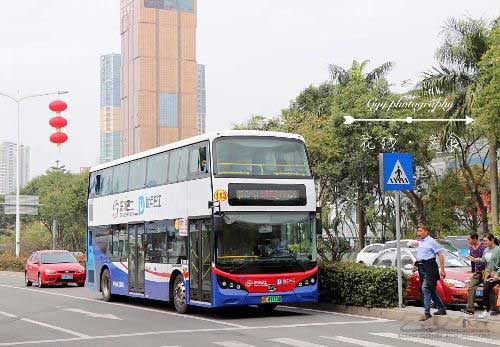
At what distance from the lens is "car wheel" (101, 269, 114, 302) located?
2389 cm

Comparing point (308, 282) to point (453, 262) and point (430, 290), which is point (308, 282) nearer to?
point (430, 290)

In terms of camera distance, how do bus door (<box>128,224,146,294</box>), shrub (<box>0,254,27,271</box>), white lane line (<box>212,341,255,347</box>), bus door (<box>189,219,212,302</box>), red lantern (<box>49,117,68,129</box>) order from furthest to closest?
1. shrub (<box>0,254,27,271</box>)
2. red lantern (<box>49,117,68,129</box>)
3. bus door (<box>128,224,146,294</box>)
4. bus door (<box>189,219,212,302</box>)
5. white lane line (<box>212,341,255,347</box>)

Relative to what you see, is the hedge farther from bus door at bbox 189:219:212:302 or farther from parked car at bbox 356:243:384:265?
parked car at bbox 356:243:384:265

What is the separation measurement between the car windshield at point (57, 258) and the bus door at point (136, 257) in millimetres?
12045

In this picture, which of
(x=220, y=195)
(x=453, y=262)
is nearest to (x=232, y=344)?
(x=220, y=195)

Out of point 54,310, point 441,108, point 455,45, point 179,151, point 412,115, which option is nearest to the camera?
point 179,151

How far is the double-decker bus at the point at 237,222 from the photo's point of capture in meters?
17.1

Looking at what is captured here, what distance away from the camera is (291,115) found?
149ft

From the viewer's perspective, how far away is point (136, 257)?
21.6 meters

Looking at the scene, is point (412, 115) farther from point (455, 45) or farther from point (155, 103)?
point (155, 103)

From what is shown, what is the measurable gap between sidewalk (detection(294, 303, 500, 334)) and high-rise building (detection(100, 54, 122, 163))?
10052 centimetres

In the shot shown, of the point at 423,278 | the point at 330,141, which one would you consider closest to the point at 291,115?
the point at 330,141

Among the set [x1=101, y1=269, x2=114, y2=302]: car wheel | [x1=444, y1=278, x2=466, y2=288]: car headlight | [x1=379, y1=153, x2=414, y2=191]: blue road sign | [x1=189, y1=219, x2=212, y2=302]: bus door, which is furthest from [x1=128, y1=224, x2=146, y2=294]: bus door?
[x1=444, y1=278, x2=466, y2=288]: car headlight

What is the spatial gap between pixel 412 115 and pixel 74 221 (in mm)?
39676
